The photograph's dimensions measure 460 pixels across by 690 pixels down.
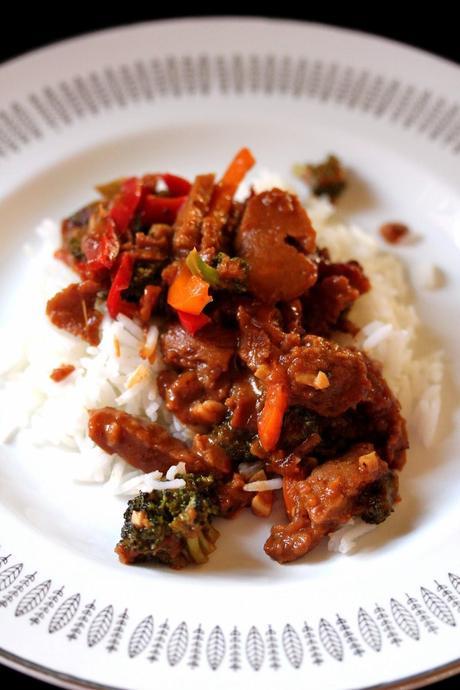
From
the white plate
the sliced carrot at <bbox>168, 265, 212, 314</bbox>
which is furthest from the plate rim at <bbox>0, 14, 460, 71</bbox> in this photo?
the sliced carrot at <bbox>168, 265, 212, 314</bbox>

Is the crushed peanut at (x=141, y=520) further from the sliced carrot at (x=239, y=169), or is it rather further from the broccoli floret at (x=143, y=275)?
the sliced carrot at (x=239, y=169)

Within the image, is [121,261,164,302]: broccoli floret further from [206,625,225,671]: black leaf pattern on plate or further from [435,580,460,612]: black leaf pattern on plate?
[435,580,460,612]: black leaf pattern on plate

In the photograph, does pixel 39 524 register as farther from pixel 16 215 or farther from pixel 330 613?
pixel 16 215

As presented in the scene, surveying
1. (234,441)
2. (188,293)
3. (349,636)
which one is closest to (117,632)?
(349,636)

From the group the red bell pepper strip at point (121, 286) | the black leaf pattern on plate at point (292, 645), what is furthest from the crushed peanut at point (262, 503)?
the red bell pepper strip at point (121, 286)

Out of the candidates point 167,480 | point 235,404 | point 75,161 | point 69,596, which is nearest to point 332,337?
point 235,404
